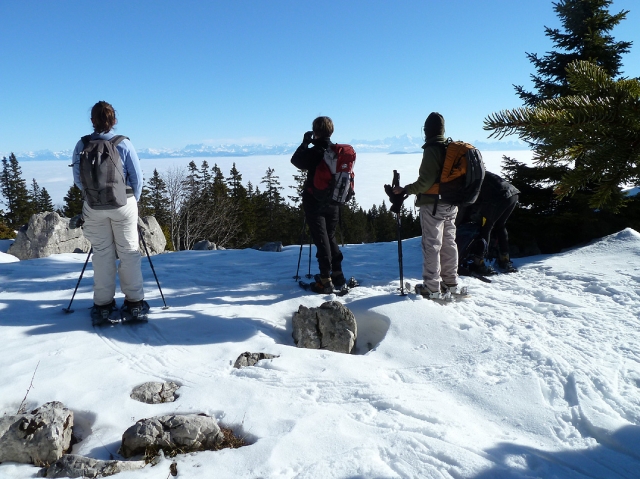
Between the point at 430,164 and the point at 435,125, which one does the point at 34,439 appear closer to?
the point at 430,164

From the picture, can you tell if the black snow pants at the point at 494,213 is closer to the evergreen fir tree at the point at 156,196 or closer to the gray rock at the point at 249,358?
the gray rock at the point at 249,358

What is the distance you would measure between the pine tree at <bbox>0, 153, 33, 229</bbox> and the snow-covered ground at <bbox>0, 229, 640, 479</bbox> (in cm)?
4852

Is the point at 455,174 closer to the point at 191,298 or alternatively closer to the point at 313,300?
the point at 313,300

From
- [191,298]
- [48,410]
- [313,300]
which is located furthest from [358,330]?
[48,410]

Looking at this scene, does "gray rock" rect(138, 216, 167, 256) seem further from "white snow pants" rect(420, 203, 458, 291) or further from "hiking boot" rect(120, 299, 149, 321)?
"white snow pants" rect(420, 203, 458, 291)

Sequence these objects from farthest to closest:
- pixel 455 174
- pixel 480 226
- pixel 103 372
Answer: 1. pixel 480 226
2. pixel 455 174
3. pixel 103 372

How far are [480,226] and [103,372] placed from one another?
6311 mm

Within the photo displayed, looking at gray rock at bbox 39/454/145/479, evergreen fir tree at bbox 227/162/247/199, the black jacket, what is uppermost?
evergreen fir tree at bbox 227/162/247/199

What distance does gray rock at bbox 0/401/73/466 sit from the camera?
9.55ft

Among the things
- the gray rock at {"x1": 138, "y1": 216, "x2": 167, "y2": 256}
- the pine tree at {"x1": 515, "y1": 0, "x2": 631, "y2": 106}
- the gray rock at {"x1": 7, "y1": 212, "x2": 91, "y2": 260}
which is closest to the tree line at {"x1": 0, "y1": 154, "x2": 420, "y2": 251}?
the gray rock at {"x1": 138, "y1": 216, "x2": 167, "y2": 256}

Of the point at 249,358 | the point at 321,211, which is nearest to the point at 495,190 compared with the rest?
the point at 321,211

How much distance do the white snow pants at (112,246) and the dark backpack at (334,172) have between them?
2.51m

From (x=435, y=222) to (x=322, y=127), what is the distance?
213 cm

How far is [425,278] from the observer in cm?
593
